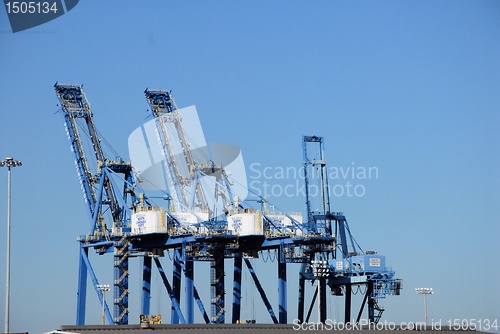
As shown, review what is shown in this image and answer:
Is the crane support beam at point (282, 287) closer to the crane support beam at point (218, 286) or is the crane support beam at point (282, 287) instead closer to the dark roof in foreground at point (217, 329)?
the crane support beam at point (218, 286)

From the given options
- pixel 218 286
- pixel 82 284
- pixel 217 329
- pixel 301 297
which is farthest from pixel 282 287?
pixel 217 329

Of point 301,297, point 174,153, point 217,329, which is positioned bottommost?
point 217,329

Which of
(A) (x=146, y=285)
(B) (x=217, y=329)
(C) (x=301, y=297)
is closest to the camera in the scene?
(B) (x=217, y=329)

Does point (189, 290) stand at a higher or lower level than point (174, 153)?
lower

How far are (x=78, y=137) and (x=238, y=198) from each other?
28.4 m

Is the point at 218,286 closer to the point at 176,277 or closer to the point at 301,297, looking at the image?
the point at 176,277

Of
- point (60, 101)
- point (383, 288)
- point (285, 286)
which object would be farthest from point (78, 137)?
point (383, 288)

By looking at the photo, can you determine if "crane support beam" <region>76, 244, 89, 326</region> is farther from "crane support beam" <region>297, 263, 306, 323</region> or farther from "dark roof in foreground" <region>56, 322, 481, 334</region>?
"dark roof in foreground" <region>56, 322, 481, 334</region>

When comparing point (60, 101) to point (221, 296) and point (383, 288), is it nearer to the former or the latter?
point (221, 296)

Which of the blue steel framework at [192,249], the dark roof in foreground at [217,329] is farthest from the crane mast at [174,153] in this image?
the dark roof in foreground at [217,329]

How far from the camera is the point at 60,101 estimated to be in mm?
189375

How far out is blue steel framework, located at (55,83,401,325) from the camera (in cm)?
17550

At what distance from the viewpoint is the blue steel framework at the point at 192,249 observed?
176 meters

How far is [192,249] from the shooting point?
175625 millimetres
